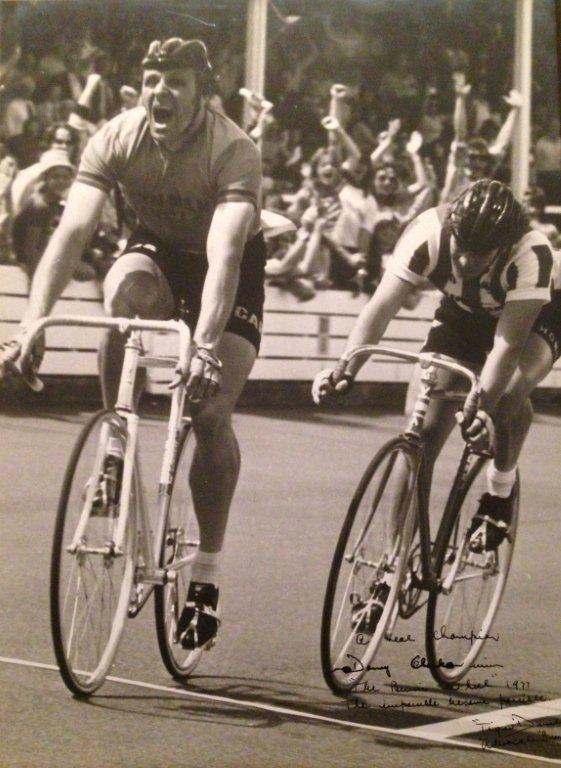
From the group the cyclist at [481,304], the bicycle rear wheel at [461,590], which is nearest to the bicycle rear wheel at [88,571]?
the cyclist at [481,304]

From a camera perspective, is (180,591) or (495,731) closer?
(495,731)

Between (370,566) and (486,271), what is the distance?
96 centimetres

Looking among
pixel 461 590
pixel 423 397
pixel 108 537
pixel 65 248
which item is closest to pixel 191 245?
pixel 65 248

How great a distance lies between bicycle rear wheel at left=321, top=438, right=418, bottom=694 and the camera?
4.73 meters

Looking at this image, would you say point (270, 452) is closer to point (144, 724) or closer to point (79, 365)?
point (79, 365)

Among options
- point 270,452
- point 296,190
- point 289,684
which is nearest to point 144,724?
point 289,684

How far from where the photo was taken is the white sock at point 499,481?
5371 millimetres

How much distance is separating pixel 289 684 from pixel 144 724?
0.67 meters

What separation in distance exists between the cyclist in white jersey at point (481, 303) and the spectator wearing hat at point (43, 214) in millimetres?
894

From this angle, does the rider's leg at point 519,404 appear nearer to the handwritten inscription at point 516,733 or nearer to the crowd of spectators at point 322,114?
the crowd of spectators at point 322,114

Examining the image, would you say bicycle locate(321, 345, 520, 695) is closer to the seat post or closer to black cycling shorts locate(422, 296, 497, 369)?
black cycling shorts locate(422, 296, 497, 369)

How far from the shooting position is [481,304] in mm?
5105

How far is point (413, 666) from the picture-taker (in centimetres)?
509
